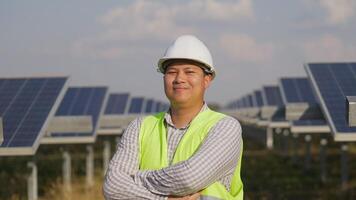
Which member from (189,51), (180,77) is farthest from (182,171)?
(189,51)

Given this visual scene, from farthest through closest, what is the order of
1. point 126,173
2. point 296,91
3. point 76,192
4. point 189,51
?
point 296,91, point 76,192, point 126,173, point 189,51

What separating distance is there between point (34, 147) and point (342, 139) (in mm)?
3813

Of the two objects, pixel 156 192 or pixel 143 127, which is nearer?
pixel 156 192

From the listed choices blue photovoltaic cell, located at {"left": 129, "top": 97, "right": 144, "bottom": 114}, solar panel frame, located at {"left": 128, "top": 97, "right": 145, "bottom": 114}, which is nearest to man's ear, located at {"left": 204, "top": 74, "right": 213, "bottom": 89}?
solar panel frame, located at {"left": 128, "top": 97, "right": 145, "bottom": 114}

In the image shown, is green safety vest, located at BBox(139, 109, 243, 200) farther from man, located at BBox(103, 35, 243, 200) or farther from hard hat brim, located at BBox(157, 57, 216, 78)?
hard hat brim, located at BBox(157, 57, 216, 78)

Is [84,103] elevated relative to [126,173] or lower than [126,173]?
lower

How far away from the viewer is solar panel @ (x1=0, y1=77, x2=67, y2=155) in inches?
344

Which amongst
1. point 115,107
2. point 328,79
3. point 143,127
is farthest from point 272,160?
point 143,127

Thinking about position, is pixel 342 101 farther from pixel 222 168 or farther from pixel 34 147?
pixel 222 168

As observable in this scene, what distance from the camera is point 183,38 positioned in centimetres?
359

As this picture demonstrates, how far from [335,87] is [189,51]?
687cm

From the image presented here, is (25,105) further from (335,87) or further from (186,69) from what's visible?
(186,69)

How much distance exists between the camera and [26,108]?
10453 millimetres

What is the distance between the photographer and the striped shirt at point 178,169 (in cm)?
340
